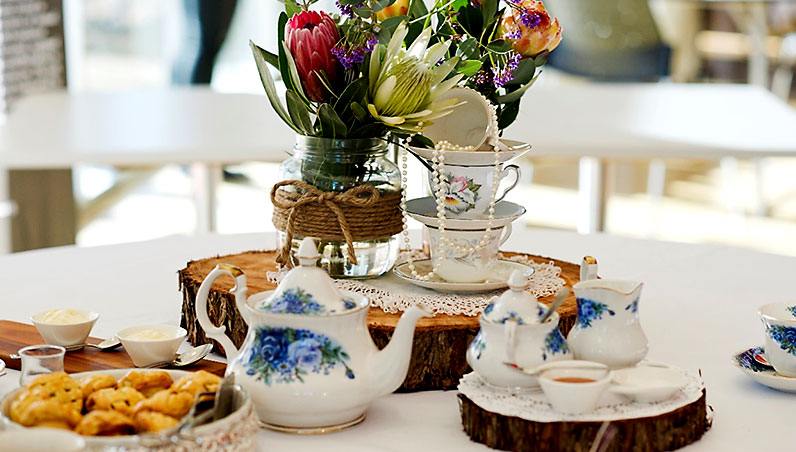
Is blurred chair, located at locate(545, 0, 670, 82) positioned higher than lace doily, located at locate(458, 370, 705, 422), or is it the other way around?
blurred chair, located at locate(545, 0, 670, 82)

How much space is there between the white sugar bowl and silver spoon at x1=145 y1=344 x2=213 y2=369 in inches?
12.5

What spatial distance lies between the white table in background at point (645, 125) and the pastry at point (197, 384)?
69.6 inches

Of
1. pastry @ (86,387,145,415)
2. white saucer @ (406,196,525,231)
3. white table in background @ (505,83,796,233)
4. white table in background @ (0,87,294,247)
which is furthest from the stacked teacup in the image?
white table in background @ (505,83,796,233)

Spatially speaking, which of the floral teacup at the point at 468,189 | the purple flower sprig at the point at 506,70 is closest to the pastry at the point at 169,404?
the floral teacup at the point at 468,189

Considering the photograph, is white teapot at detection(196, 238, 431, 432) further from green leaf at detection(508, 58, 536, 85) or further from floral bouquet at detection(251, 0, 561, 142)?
green leaf at detection(508, 58, 536, 85)

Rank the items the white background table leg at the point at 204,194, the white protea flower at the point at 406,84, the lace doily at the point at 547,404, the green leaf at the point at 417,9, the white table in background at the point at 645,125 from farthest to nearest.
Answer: the white background table leg at the point at 204,194 < the white table in background at the point at 645,125 < the green leaf at the point at 417,9 < the white protea flower at the point at 406,84 < the lace doily at the point at 547,404

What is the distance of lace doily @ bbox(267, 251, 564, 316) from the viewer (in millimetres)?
1224

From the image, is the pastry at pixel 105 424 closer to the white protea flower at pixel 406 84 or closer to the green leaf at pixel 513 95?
A: the white protea flower at pixel 406 84

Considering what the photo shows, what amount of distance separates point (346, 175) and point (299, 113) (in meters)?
0.09

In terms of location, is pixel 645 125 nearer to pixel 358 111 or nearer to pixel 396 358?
pixel 358 111

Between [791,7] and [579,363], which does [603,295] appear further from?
[791,7]

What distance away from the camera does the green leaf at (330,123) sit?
123 centimetres

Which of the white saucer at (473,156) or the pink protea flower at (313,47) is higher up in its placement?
the pink protea flower at (313,47)

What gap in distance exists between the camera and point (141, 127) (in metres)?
2.79
